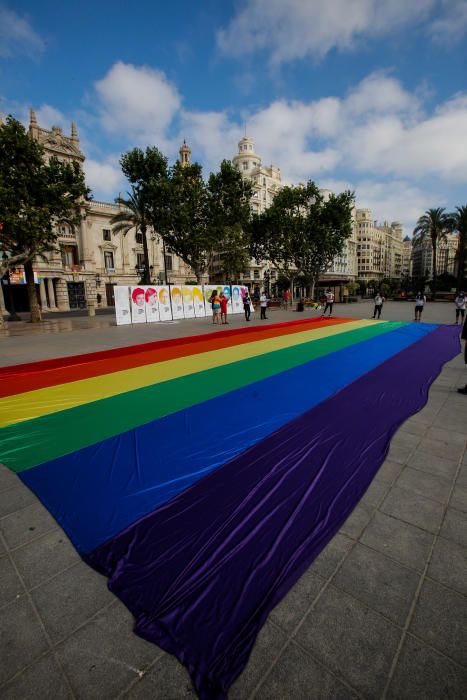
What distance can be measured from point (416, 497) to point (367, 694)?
1947 millimetres

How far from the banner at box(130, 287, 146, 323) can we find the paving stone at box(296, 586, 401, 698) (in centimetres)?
2050

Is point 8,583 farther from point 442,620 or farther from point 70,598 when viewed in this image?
point 442,620

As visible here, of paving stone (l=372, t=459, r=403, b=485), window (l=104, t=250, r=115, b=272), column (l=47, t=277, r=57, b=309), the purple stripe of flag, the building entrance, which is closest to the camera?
the purple stripe of flag

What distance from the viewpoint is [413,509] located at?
3.03 metres

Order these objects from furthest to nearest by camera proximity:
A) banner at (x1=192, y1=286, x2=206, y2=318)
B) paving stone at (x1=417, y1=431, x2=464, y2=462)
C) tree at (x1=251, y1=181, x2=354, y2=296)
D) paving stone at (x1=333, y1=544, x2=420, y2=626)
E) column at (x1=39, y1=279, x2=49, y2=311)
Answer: column at (x1=39, y1=279, x2=49, y2=311), tree at (x1=251, y1=181, x2=354, y2=296), banner at (x1=192, y1=286, x2=206, y2=318), paving stone at (x1=417, y1=431, x2=464, y2=462), paving stone at (x1=333, y1=544, x2=420, y2=626)

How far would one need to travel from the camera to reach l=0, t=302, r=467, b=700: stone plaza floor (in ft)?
5.54

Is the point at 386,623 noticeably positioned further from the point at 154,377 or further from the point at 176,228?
the point at 176,228

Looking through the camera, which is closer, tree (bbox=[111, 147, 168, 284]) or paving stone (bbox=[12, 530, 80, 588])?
paving stone (bbox=[12, 530, 80, 588])

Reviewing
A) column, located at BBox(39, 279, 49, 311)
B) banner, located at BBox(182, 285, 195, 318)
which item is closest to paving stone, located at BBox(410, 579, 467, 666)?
banner, located at BBox(182, 285, 195, 318)

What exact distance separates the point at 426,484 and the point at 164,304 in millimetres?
20770

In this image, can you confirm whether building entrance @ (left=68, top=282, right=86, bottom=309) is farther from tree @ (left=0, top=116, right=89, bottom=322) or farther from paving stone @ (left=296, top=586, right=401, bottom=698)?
paving stone @ (left=296, top=586, right=401, bottom=698)

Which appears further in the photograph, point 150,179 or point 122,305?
point 150,179

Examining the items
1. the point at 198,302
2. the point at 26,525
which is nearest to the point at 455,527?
the point at 26,525

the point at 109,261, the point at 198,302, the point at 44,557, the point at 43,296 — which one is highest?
the point at 109,261
